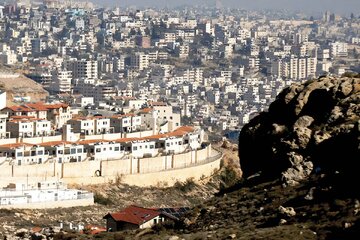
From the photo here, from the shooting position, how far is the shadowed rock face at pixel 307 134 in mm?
19812

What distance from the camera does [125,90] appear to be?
90.2m

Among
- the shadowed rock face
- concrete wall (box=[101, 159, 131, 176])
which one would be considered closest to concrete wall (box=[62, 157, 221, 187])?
concrete wall (box=[101, 159, 131, 176])

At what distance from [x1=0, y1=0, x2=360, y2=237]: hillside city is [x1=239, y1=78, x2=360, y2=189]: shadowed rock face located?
5.49 feet

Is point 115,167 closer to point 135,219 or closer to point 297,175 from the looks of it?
point 135,219

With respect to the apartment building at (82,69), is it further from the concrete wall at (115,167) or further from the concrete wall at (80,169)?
the concrete wall at (80,169)

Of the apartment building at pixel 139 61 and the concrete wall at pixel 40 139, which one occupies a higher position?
the concrete wall at pixel 40 139

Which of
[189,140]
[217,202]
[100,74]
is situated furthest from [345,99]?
[100,74]

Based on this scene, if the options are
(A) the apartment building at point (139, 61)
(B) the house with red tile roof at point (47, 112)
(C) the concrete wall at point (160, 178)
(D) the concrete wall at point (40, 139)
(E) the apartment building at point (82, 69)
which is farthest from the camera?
(A) the apartment building at point (139, 61)

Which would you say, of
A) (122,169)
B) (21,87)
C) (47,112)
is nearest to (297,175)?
(122,169)

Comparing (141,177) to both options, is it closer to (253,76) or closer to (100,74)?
(100,74)

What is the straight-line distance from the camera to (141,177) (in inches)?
1861

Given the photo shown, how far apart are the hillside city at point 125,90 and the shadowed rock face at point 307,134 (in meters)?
1.67

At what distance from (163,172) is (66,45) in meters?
84.7

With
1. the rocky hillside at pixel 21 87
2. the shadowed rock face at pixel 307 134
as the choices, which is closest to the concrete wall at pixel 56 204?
the shadowed rock face at pixel 307 134
